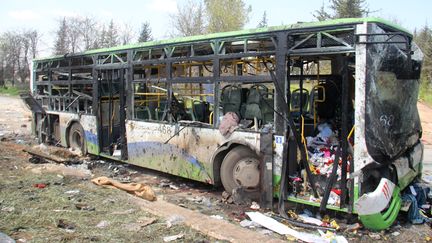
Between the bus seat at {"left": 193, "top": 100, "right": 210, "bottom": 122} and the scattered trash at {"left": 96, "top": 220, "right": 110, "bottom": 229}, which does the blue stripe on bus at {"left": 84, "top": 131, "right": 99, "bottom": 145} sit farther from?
the scattered trash at {"left": 96, "top": 220, "right": 110, "bottom": 229}

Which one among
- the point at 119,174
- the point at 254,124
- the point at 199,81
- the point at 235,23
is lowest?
the point at 119,174

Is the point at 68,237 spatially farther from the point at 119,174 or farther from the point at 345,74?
the point at 119,174

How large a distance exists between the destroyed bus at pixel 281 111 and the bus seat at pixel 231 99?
0.7 inches

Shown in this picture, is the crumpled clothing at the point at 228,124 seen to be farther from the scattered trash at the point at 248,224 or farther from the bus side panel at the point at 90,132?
the bus side panel at the point at 90,132

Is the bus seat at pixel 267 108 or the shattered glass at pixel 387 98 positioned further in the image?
the bus seat at pixel 267 108

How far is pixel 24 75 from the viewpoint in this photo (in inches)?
2137

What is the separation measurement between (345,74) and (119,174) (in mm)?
5689

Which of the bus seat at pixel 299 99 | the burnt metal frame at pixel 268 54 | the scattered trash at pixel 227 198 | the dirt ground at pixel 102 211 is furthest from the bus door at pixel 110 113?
the bus seat at pixel 299 99

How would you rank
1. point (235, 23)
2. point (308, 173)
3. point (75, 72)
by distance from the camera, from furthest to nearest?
point (235, 23)
point (75, 72)
point (308, 173)

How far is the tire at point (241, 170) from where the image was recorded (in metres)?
6.75

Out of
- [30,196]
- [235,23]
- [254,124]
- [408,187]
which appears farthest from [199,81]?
[235,23]

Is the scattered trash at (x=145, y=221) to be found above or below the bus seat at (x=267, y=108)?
below

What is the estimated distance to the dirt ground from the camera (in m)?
5.13

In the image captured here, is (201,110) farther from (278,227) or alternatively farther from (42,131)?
(42,131)
